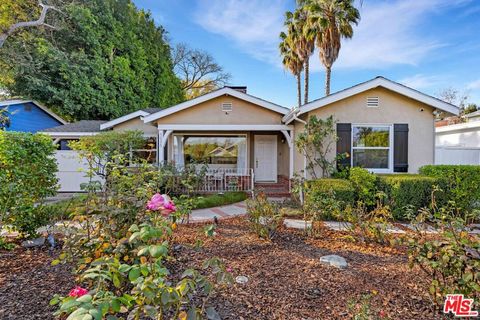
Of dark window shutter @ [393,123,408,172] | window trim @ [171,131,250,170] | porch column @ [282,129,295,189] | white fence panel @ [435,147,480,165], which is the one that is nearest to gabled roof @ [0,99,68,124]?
window trim @ [171,131,250,170]

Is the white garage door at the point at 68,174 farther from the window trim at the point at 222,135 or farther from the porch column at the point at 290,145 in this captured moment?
the porch column at the point at 290,145

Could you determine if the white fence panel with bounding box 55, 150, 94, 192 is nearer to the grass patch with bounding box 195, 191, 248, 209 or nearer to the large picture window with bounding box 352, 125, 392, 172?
the grass patch with bounding box 195, 191, 248, 209

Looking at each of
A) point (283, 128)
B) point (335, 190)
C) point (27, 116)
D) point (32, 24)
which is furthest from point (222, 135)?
point (32, 24)

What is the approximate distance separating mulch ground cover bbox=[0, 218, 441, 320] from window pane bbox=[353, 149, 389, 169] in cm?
474

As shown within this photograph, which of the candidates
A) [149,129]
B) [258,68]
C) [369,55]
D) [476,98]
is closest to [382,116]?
[369,55]

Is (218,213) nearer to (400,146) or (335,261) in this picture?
(335,261)

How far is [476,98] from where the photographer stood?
3077 cm

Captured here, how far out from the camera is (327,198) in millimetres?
6480

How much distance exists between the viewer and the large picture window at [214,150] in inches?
516

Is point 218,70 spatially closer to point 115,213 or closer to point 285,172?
point 285,172

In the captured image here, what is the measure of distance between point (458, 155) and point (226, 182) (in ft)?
35.7

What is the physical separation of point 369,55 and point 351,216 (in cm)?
1227

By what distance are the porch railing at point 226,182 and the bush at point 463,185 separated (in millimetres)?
6728

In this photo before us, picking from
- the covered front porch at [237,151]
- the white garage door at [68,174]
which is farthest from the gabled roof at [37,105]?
the covered front porch at [237,151]
